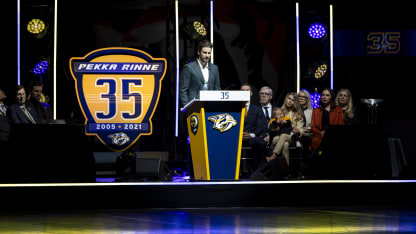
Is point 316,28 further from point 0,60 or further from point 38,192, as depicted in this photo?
point 38,192

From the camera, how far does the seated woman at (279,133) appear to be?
19.2 feet

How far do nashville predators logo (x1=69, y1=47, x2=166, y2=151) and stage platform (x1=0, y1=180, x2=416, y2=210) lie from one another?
310 centimetres

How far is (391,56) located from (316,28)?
5.44 ft

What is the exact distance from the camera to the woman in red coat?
5.90 meters

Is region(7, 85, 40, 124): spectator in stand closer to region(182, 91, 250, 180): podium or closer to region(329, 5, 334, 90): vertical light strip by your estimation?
region(182, 91, 250, 180): podium

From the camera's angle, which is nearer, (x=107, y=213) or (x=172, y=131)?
(x=107, y=213)

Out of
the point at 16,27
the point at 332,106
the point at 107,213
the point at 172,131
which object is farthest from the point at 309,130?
the point at 16,27

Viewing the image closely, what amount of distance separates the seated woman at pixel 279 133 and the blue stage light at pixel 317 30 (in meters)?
2.16

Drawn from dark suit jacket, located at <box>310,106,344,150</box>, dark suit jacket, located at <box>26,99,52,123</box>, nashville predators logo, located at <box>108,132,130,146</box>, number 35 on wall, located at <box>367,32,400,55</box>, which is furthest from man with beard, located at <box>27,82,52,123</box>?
number 35 on wall, located at <box>367,32,400,55</box>

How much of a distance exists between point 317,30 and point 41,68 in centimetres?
371

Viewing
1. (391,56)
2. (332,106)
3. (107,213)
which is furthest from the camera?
(391,56)

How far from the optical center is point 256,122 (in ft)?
19.8

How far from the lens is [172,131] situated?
25.6 feet

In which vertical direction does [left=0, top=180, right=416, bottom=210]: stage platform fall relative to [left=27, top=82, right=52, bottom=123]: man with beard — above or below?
below
